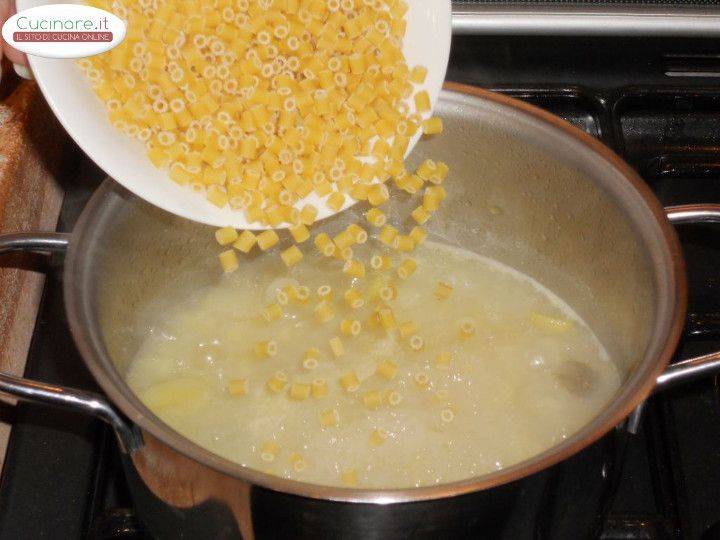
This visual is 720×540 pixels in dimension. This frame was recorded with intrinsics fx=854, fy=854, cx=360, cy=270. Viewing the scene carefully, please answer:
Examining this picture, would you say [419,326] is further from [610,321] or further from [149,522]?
[149,522]

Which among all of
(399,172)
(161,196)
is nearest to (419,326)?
(399,172)

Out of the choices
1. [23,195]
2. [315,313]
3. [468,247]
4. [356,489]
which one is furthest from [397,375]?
[23,195]

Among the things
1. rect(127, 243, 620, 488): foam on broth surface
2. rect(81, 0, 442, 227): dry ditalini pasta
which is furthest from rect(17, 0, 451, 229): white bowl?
rect(127, 243, 620, 488): foam on broth surface

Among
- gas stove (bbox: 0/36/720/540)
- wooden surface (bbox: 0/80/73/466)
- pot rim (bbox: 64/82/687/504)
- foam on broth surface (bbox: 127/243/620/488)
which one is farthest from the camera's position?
wooden surface (bbox: 0/80/73/466)

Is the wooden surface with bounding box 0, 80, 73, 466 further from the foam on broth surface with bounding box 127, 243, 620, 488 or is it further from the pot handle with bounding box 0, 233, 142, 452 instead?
the pot handle with bounding box 0, 233, 142, 452

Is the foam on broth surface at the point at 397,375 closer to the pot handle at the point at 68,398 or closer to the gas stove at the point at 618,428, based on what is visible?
the gas stove at the point at 618,428

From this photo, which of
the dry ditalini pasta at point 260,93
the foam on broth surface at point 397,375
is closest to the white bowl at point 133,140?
the dry ditalini pasta at point 260,93
